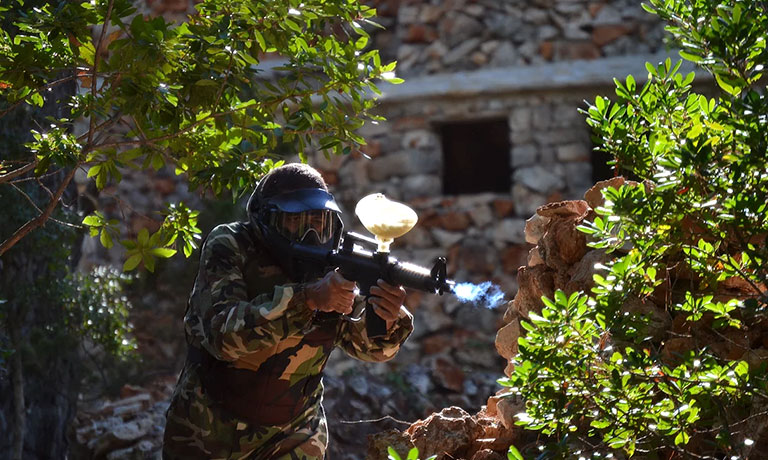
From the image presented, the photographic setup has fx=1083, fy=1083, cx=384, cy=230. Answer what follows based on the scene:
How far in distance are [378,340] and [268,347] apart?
465mm

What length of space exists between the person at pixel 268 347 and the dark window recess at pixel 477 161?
6099 millimetres

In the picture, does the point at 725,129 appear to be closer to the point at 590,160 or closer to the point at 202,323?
the point at 202,323

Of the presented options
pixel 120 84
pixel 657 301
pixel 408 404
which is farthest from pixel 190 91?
pixel 408 404

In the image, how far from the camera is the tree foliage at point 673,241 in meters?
2.86

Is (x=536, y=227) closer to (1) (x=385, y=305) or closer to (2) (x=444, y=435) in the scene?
(2) (x=444, y=435)

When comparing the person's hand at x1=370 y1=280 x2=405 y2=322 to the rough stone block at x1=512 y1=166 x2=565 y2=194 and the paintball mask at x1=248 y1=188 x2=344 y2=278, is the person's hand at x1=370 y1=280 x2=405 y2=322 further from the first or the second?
the rough stone block at x1=512 y1=166 x2=565 y2=194

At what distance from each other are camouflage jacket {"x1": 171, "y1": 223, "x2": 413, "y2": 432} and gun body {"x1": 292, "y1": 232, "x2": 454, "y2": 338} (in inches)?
4.8

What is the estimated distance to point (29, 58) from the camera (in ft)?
13.0

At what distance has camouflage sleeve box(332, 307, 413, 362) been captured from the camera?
12.6 feet

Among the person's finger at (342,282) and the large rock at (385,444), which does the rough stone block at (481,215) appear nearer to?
the large rock at (385,444)

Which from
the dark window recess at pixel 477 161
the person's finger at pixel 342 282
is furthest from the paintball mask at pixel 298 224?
the dark window recess at pixel 477 161

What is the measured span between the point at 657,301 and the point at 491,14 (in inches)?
223

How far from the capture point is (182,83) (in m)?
4.15

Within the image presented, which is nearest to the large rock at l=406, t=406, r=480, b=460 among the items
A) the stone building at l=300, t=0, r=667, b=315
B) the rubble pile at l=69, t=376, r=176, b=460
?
the rubble pile at l=69, t=376, r=176, b=460
